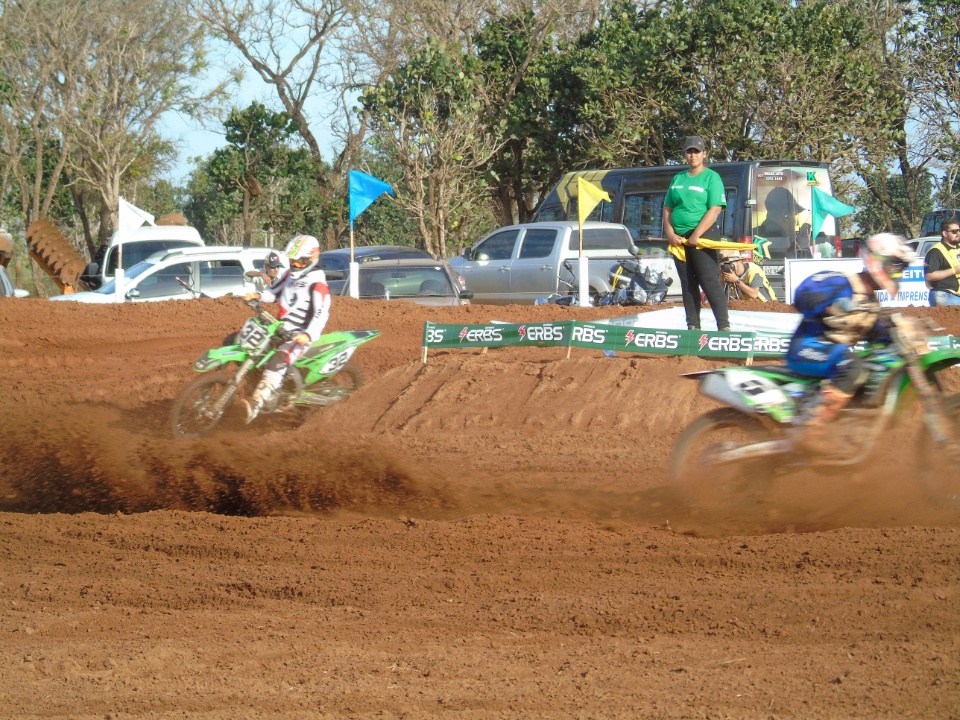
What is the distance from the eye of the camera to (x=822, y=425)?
231 inches

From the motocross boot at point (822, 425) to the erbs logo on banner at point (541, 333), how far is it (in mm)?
5165

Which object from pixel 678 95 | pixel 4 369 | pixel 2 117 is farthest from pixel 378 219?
pixel 4 369

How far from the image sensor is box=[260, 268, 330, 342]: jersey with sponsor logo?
9.14 metres

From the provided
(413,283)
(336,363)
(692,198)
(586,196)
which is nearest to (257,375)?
(336,363)

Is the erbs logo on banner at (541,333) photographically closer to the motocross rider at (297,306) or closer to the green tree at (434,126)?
the motocross rider at (297,306)

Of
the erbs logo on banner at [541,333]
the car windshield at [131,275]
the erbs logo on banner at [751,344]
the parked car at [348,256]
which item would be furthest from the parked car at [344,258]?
the erbs logo on banner at [751,344]

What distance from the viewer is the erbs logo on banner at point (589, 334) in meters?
10.9

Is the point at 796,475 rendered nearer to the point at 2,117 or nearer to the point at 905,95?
the point at 905,95

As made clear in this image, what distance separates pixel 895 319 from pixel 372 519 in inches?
129

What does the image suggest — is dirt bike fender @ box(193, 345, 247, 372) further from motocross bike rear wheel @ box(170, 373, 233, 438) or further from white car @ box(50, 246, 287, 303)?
white car @ box(50, 246, 287, 303)

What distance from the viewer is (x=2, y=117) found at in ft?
111

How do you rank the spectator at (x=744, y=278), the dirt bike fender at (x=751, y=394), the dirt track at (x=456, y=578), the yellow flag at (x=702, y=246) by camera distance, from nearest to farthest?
1. the dirt track at (x=456, y=578)
2. the dirt bike fender at (x=751, y=394)
3. the yellow flag at (x=702, y=246)
4. the spectator at (x=744, y=278)

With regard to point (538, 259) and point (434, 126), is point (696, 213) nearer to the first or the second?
point (538, 259)

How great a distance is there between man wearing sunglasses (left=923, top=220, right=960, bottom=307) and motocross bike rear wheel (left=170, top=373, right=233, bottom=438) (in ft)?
28.3
